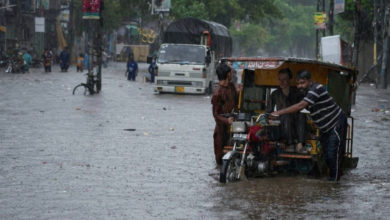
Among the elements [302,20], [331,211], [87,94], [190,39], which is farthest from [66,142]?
[302,20]

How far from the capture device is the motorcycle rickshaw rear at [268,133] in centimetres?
1034

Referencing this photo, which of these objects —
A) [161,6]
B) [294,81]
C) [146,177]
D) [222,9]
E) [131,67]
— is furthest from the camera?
[222,9]

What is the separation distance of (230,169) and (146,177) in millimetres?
1202

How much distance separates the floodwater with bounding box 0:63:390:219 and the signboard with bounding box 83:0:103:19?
8565mm

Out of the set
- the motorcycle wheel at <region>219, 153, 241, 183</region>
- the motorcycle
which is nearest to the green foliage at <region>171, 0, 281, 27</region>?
the motorcycle

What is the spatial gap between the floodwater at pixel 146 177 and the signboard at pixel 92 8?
8.56 metres

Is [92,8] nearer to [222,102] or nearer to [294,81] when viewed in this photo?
[294,81]

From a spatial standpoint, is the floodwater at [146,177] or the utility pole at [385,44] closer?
the floodwater at [146,177]

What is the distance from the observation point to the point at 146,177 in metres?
10.7

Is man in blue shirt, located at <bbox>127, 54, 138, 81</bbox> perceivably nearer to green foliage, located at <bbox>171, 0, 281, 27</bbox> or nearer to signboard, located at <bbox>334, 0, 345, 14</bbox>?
signboard, located at <bbox>334, 0, 345, 14</bbox>

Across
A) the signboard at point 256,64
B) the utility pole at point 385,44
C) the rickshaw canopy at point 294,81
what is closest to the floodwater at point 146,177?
the rickshaw canopy at point 294,81

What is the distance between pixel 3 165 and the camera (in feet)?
37.3

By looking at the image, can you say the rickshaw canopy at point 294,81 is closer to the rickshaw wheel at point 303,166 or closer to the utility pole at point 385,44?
the rickshaw wheel at point 303,166

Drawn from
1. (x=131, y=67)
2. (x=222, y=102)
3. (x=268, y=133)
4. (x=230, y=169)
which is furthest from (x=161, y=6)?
(x=230, y=169)
